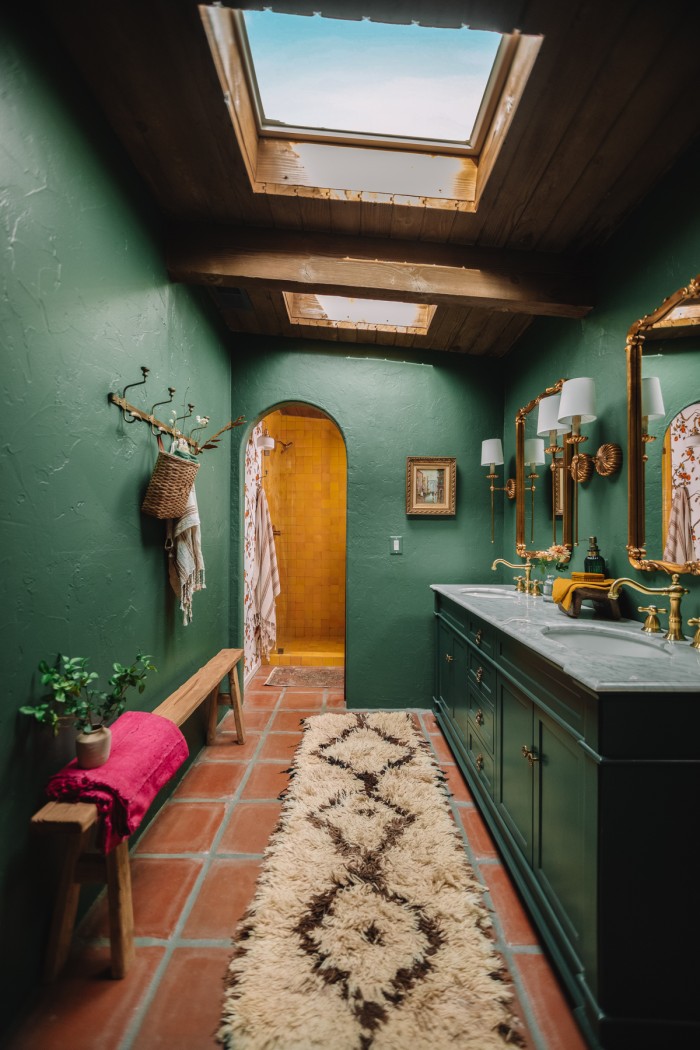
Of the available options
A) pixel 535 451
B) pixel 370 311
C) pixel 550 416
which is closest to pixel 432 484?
pixel 535 451

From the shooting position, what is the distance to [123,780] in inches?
46.9

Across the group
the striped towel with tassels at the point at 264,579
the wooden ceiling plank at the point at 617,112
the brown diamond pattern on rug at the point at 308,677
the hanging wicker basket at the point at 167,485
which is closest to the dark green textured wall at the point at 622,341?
the wooden ceiling plank at the point at 617,112

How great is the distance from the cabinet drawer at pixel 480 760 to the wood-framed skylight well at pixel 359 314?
8.04 feet

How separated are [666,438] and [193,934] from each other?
90.9 inches

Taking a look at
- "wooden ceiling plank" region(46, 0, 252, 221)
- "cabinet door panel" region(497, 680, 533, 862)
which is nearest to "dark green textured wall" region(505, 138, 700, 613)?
"cabinet door panel" region(497, 680, 533, 862)

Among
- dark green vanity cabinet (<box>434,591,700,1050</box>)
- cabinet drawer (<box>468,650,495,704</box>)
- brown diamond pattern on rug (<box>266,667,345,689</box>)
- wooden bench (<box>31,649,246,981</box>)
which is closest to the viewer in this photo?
dark green vanity cabinet (<box>434,591,700,1050</box>)

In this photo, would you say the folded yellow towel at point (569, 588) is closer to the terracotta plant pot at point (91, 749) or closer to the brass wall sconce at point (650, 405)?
the brass wall sconce at point (650, 405)

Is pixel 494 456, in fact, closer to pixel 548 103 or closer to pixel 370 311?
pixel 370 311

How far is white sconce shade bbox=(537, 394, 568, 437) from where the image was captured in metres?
2.26

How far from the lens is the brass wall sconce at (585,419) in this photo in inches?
75.4

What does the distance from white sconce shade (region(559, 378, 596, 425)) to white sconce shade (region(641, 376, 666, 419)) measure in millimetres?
242

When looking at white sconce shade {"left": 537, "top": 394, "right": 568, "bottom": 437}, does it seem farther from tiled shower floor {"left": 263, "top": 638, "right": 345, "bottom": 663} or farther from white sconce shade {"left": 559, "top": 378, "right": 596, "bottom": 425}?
tiled shower floor {"left": 263, "top": 638, "right": 345, "bottom": 663}

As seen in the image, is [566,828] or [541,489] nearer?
[566,828]

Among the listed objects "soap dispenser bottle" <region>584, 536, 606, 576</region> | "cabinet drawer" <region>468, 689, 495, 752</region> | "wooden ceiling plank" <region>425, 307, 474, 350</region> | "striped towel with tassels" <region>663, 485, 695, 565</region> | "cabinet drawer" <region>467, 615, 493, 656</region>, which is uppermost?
"wooden ceiling plank" <region>425, 307, 474, 350</region>
